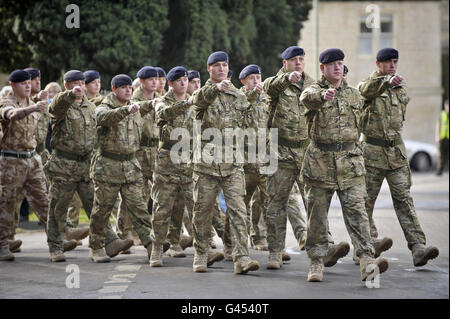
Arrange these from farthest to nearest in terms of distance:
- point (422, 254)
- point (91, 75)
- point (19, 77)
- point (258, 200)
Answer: point (258, 200), point (91, 75), point (19, 77), point (422, 254)

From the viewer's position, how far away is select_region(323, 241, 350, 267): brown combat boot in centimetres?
941

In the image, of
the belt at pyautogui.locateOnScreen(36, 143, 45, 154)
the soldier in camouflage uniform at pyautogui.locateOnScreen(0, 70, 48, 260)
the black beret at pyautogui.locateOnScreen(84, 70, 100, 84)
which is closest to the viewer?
the soldier in camouflage uniform at pyautogui.locateOnScreen(0, 70, 48, 260)

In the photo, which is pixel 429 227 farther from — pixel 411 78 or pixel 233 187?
pixel 411 78

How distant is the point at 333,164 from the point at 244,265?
1.41 metres

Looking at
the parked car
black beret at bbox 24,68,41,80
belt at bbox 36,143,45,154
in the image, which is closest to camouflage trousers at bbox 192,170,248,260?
black beret at bbox 24,68,41,80

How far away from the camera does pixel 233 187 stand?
30.8 feet

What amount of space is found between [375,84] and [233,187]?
1922mm

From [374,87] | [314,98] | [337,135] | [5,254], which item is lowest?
[5,254]

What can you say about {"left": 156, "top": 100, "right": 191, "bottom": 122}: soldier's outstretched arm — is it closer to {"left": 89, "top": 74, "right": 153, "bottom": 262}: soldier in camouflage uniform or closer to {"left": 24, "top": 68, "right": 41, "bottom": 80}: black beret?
{"left": 89, "top": 74, "right": 153, "bottom": 262}: soldier in camouflage uniform

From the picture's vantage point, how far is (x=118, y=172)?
1021 centimetres

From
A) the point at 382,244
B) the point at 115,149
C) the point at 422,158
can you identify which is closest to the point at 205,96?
the point at 115,149

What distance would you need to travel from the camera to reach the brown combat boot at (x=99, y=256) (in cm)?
1052

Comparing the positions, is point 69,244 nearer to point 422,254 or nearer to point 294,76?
point 294,76

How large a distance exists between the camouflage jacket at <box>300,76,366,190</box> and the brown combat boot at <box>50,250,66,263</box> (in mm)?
3353
